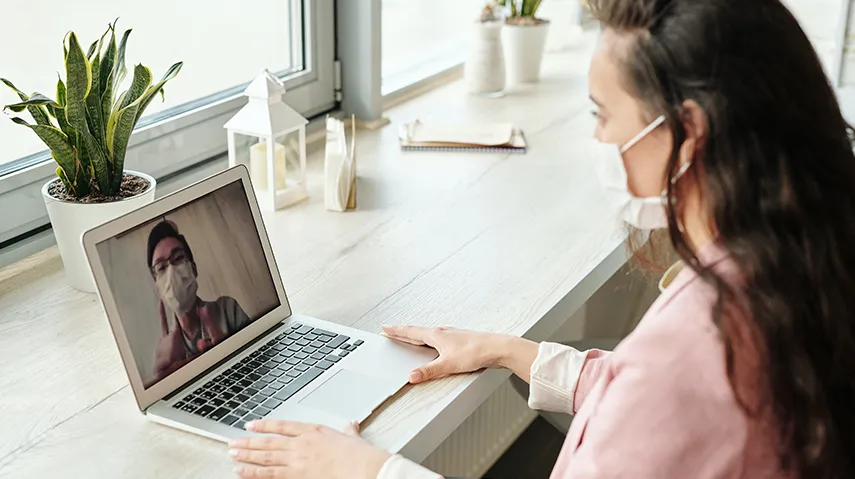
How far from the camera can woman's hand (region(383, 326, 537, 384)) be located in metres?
1.21

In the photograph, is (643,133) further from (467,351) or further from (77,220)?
(77,220)

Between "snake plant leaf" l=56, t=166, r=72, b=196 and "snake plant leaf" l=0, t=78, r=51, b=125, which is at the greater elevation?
"snake plant leaf" l=0, t=78, r=51, b=125

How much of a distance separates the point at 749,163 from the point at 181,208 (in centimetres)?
64

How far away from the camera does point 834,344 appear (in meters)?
0.87

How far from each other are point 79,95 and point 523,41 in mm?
1340

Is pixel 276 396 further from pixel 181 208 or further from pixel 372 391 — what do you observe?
pixel 181 208

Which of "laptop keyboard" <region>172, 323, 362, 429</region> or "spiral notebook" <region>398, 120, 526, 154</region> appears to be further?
"spiral notebook" <region>398, 120, 526, 154</region>

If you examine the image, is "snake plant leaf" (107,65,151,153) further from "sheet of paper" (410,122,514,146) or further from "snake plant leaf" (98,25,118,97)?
"sheet of paper" (410,122,514,146)

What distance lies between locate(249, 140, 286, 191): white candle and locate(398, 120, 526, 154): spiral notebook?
0.36 meters

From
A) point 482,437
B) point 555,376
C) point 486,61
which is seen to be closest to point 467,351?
point 555,376

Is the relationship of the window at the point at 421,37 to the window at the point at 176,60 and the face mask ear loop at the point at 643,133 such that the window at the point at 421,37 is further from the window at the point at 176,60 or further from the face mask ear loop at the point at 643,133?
the face mask ear loop at the point at 643,133

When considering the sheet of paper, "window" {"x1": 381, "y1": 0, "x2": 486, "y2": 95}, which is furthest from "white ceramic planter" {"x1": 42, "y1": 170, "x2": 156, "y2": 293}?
"window" {"x1": 381, "y1": 0, "x2": 486, "y2": 95}

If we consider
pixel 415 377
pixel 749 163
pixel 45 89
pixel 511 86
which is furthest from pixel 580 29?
pixel 749 163

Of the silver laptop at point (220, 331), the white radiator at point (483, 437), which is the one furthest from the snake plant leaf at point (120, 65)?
the white radiator at point (483, 437)
